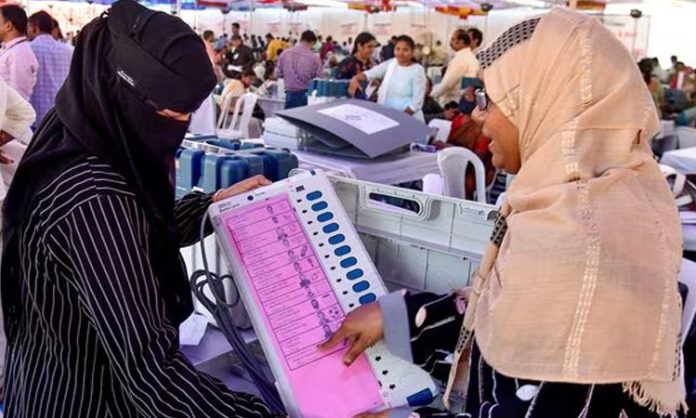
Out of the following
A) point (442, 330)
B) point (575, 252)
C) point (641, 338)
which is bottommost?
point (442, 330)

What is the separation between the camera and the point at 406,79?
16.8 ft

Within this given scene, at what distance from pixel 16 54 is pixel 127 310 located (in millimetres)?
3291

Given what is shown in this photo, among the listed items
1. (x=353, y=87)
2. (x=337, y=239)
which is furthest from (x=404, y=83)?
(x=337, y=239)

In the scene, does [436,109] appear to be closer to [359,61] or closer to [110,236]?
[359,61]

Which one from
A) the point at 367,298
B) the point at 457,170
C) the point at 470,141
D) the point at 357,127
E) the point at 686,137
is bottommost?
the point at 686,137

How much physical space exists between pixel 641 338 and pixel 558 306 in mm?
108

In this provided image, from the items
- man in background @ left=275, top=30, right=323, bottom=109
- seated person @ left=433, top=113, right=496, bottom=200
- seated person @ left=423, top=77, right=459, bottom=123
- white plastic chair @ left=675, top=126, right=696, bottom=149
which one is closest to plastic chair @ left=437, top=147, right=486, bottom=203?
seated person @ left=433, top=113, right=496, bottom=200

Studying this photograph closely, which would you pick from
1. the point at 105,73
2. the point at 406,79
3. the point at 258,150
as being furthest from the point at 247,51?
the point at 105,73

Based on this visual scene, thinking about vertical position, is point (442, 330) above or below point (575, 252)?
below

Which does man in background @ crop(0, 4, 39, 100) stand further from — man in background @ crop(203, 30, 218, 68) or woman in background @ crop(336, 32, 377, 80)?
woman in background @ crop(336, 32, 377, 80)

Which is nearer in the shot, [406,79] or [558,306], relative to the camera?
[558,306]

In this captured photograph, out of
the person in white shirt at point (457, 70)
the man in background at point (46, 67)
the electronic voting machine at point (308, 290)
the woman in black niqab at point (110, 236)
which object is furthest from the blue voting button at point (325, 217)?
the person in white shirt at point (457, 70)

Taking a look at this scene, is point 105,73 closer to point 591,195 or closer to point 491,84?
point 491,84

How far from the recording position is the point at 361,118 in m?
2.51
